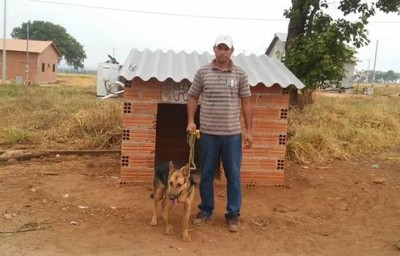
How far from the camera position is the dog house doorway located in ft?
27.6

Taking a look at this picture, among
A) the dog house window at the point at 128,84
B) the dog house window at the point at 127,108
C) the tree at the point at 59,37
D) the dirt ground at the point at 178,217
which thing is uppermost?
the tree at the point at 59,37

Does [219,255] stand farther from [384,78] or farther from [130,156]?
[384,78]

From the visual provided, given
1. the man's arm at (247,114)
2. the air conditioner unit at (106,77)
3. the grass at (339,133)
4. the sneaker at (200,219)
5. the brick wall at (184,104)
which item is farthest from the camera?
the air conditioner unit at (106,77)

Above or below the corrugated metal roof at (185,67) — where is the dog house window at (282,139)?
below

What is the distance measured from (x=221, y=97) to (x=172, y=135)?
4104mm

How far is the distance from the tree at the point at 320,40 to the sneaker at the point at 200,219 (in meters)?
8.32

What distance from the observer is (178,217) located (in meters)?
5.09

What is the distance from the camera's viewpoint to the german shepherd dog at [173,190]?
430 cm

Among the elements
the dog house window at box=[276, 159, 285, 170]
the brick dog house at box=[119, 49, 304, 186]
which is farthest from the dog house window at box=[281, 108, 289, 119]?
the dog house window at box=[276, 159, 285, 170]

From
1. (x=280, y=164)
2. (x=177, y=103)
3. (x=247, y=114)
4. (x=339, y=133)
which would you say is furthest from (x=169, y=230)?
(x=339, y=133)

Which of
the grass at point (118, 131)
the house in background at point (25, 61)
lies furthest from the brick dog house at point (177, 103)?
the house in background at point (25, 61)

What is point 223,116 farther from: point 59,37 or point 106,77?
point 59,37

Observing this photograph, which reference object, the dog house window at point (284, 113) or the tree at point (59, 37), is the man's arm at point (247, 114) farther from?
the tree at point (59, 37)

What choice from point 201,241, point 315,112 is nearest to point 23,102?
point 315,112
